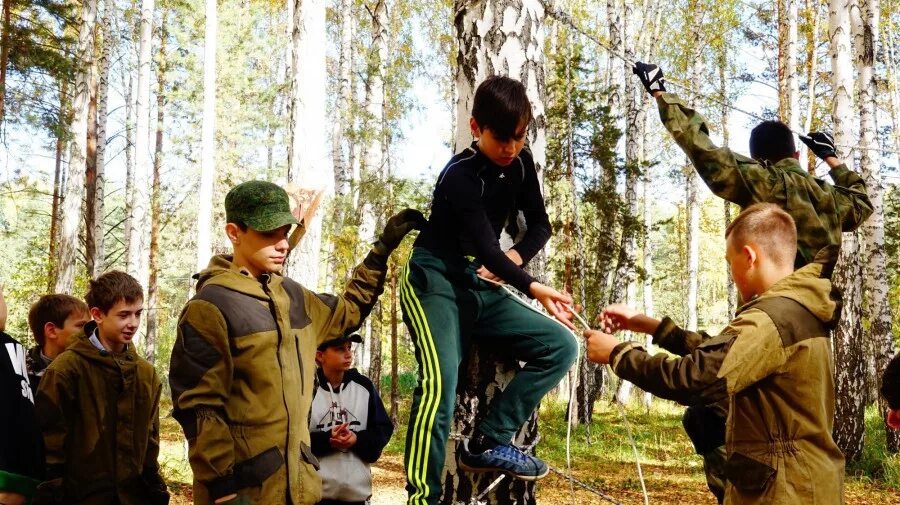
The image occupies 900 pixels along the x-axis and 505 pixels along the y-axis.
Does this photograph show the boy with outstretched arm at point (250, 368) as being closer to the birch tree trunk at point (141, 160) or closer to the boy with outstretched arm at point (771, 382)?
the boy with outstretched arm at point (771, 382)

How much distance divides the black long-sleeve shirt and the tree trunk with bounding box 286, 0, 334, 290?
4.67 meters

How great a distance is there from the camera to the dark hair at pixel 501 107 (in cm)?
317

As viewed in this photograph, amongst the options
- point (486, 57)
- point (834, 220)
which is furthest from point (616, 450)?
point (486, 57)

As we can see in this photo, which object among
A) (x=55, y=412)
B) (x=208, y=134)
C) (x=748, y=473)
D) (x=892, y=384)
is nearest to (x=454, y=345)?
(x=748, y=473)

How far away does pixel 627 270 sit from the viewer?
1521 centimetres

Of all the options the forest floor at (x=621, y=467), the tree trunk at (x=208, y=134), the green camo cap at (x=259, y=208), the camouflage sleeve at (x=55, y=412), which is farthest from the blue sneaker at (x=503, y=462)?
the tree trunk at (x=208, y=134)

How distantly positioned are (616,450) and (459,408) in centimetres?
1009

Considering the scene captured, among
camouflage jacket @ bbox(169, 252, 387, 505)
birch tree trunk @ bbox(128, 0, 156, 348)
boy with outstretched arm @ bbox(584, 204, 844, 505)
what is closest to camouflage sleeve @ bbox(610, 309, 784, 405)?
boy with outstretched arm @ bbox(584, 204, 844, 505)

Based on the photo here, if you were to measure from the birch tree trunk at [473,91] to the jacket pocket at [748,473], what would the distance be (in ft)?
3.29

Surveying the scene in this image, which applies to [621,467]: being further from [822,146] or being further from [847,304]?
[822,146]

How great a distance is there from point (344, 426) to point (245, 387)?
1.18 metres

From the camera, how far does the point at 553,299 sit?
3080 mm

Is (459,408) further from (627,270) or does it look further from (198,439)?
(627,270)

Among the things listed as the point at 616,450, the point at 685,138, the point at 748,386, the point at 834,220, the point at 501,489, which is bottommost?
the point at 616,450
